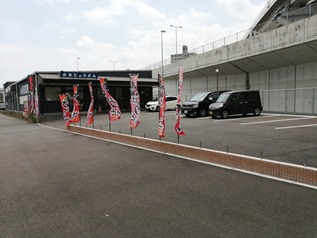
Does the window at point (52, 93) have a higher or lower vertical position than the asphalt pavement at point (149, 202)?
higher

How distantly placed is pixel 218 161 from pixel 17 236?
15.6 feet

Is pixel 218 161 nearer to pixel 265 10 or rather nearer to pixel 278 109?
pixel 278 109

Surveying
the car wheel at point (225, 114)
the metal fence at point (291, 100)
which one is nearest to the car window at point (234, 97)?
the car wheel at point (225, 114)

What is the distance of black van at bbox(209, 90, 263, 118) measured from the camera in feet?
59.8

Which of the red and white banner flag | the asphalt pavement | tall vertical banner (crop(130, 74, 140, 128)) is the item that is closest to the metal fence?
tall vertical banner (crop(130, 74, 140, 128))

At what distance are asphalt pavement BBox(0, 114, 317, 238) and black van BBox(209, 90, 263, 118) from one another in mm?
11497

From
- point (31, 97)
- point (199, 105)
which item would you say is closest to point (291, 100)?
point (199, 105)

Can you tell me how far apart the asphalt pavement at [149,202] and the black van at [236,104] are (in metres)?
11.5

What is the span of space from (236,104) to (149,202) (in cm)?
1516

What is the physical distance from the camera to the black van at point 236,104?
59.8 ft

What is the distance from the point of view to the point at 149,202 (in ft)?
15.2

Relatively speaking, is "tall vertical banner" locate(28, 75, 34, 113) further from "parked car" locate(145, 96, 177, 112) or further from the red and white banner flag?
"parked car" locate(145, 96, 177, 112)

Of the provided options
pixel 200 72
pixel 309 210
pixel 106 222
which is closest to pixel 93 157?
pixel 106 222

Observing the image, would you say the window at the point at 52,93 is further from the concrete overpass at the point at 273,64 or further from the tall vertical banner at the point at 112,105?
the tall vertical banner at the point at 112,105
